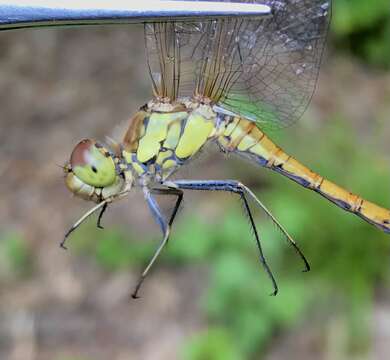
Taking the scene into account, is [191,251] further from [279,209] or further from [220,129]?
[220,129]

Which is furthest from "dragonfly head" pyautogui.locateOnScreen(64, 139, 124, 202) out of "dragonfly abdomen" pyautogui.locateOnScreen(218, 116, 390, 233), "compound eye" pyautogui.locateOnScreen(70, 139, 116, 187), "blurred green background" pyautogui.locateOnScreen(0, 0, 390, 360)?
"blurred green background" pyautogui.locateOnScreen(0, 0, 390, 360)

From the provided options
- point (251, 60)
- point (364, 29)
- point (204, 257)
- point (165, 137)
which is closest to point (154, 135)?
point (165, 137)

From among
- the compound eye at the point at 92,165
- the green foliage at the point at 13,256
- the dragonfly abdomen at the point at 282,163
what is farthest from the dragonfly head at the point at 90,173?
the green foliage at the point at 13,256

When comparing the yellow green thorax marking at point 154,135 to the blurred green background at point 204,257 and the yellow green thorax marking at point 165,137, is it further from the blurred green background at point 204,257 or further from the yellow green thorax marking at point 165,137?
the blurred green background at point 204,257

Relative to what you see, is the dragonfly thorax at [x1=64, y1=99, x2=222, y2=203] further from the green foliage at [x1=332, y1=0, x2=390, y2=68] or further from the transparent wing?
the green foliage at [x1=332, y1=0, x2=390, y2=68]

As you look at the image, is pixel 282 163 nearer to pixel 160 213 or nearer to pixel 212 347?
pixel 160 213

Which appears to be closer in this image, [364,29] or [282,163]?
[282,163]
